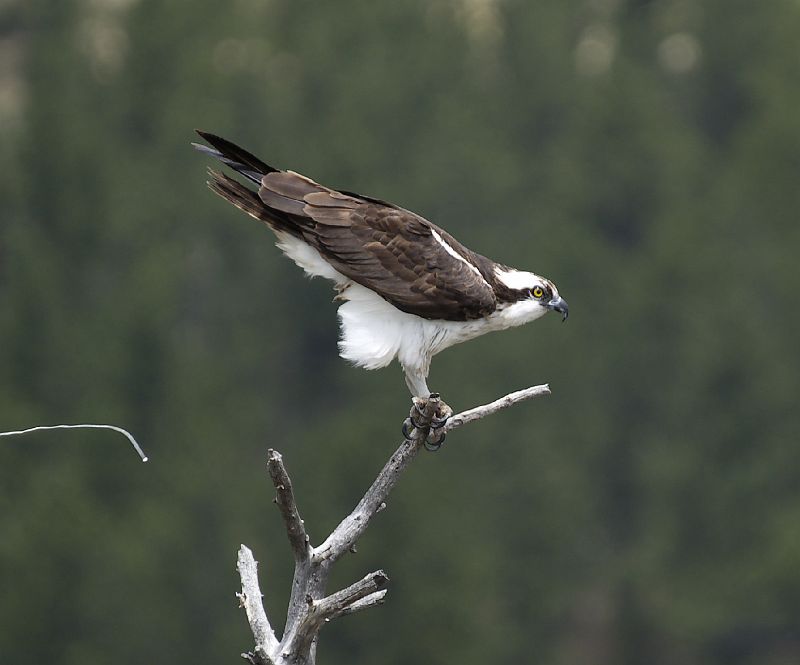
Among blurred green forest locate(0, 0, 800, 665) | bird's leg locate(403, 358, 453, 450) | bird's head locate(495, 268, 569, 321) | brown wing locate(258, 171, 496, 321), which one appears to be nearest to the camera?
bird's leg locate(403, 358, 453, 450)

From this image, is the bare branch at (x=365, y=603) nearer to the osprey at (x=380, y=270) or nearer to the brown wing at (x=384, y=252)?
the osprey at (x=380, y=270)

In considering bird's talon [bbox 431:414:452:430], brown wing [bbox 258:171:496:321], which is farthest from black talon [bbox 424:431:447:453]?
brown wing [bbox 258:171:496:321]

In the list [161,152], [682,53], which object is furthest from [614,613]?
[682,53]

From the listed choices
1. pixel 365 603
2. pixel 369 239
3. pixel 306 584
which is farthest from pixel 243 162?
pixel 365 603

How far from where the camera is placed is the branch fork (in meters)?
6.61

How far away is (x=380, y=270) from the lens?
325 inches

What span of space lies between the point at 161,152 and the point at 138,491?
15319 mm

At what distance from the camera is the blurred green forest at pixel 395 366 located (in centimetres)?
3306

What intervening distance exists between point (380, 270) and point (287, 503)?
1.94 metres

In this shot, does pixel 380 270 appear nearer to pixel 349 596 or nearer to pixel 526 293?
pixel 526 293

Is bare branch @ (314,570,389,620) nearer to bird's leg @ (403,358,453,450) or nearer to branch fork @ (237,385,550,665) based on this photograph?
branch fork @ (237,385,550,665)

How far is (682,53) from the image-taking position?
62562 millimetres

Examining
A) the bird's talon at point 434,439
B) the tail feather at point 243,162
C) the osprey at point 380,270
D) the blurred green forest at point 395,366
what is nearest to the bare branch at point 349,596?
the bird's talon at point 434,439

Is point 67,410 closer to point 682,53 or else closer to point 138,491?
point 138,491
